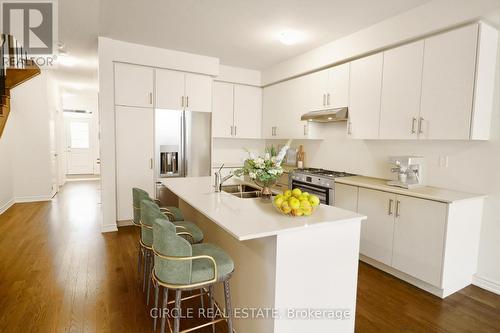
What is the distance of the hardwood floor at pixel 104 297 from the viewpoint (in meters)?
2.15

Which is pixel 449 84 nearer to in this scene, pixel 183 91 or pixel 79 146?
pixel 183 91

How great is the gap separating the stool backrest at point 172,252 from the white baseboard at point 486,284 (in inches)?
112

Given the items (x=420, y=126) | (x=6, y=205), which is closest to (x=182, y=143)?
(x=420, y=126)

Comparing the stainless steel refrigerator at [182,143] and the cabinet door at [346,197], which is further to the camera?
the stainless steel refrigerator at [182,143]

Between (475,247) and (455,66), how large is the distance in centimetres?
174

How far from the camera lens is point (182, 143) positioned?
4.56m

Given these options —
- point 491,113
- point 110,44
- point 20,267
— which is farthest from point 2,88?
point 491,113

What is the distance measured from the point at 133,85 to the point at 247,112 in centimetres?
208

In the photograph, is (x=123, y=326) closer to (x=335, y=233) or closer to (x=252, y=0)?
(x=335, y=233)

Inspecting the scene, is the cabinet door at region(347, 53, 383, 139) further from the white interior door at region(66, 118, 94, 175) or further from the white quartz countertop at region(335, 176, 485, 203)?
the white interior door at region(66, 118, 94, 175)

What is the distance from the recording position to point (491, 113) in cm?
268

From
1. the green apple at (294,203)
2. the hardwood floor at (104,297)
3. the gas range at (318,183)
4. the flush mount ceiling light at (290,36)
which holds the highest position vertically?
the flush mount ceiling light at (290,36)

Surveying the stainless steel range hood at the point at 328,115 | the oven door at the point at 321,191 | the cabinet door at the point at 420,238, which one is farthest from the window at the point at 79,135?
the cabinet door at the point at 420,238

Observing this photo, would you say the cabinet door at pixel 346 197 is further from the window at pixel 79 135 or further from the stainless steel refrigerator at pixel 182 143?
the window at pixel 79 135
